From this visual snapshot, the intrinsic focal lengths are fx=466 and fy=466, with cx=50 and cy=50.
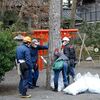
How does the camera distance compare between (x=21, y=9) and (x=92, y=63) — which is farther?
(x=21, y=9)

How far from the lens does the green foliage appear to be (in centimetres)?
1451

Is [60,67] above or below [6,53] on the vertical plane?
below

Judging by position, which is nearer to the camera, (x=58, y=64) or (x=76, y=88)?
(x=76, y=88)

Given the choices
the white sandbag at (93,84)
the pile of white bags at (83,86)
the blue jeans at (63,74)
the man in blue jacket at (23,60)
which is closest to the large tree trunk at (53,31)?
the blue jeans at (63,74)

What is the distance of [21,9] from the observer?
2991cm

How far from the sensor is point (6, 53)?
14.7 m

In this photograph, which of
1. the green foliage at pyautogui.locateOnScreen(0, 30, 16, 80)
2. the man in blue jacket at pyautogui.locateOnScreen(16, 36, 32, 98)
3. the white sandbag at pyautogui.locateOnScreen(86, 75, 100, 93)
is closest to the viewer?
the man in blue jacket at pyautogui.locateOnScreen(16, 36, 32, 98)

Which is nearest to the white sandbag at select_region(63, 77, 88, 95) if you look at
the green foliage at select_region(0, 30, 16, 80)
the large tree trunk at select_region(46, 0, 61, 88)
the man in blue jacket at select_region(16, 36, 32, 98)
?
the large tree trunk at select_region(46, 0, 61, 88)

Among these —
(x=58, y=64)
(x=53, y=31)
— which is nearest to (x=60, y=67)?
(x=58, y=64)

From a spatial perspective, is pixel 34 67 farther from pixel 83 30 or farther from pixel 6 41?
pixel 83 30

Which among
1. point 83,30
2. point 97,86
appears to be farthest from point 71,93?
point 83,30

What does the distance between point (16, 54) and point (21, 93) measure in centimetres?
121

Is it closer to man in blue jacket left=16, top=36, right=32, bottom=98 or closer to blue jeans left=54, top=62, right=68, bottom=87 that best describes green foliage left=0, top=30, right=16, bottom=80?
man in blue jacket left=16, top=36, right=32, bottom=98

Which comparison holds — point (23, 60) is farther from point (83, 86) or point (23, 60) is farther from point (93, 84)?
point (93, 84)
